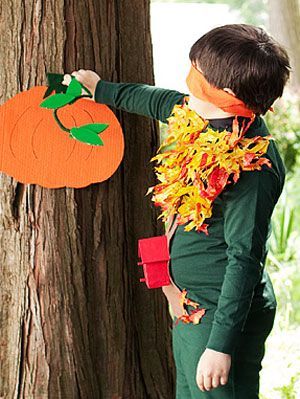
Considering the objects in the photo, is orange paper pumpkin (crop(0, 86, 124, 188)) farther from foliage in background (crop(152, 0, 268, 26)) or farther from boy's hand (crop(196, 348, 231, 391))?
foliage in background (crop(152, 0, 268, 26))

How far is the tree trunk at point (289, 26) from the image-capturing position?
9672 millimetres

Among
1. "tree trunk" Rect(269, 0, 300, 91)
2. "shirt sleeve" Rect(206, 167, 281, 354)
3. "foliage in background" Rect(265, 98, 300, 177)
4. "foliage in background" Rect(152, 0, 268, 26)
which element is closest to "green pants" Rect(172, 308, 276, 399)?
"shirt sleeve" Rect(206, 167, 281, 354)

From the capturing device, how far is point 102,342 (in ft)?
9.87

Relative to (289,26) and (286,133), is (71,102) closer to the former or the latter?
(286,133)

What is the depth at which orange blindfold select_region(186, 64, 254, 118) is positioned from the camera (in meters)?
2.45

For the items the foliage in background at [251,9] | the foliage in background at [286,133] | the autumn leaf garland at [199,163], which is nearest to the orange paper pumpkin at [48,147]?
the autumn leaf garland at [199,163]

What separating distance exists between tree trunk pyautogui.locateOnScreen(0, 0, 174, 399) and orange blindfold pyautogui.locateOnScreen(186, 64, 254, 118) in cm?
52

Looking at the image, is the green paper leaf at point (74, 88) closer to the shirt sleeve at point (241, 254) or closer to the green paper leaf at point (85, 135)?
the green paper leaf at point (85, 135)

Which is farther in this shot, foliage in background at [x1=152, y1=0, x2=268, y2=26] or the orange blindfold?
foliage in background at [x1=152, y1=0, x2=268, y2=26]

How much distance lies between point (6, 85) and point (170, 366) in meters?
1.18

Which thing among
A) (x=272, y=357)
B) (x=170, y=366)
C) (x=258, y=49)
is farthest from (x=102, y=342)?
(x=272, y=357)

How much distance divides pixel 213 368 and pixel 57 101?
1.01 metres

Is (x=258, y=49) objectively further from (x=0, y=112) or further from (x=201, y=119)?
(x=0, y=112)

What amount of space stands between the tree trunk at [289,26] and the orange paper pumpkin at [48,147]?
7.03 meters
